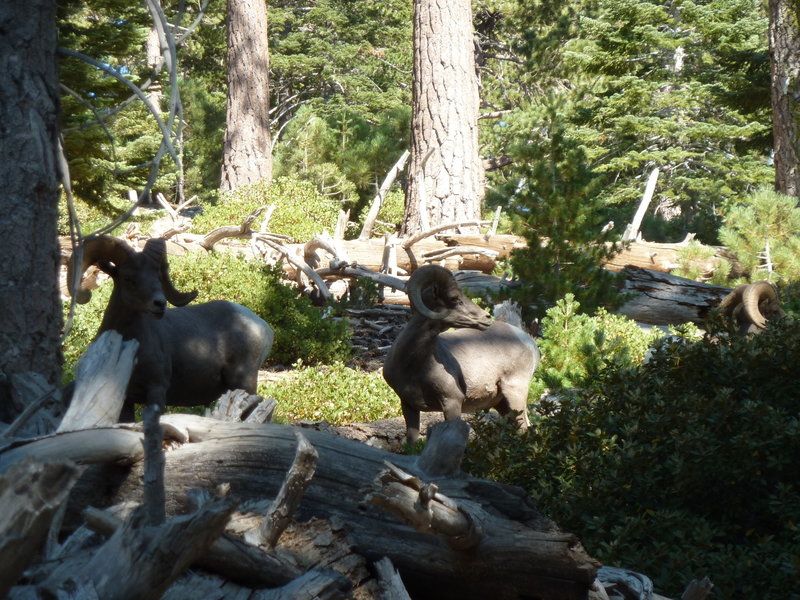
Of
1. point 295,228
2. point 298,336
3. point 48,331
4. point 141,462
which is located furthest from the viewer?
point 295,228

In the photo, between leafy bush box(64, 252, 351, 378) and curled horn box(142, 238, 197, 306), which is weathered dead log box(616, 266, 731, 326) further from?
curled horn box(142, 238, 197, 306)

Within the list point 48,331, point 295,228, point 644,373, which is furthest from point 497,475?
point 295,228

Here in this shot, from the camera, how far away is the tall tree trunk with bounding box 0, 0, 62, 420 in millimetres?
3990

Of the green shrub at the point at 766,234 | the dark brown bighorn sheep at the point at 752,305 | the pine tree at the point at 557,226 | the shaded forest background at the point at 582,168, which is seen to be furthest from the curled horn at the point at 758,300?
the green shrub at the point at 766,234

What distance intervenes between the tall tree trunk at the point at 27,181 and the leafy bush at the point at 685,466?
2.38 m

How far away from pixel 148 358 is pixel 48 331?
830 millimetres

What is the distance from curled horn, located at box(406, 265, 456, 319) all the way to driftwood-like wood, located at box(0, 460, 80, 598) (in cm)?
430

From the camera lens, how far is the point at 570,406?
5082 millimetres

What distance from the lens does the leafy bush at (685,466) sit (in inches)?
153

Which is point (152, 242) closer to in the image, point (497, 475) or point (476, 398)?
point (497, 475)

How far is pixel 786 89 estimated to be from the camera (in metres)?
14.2

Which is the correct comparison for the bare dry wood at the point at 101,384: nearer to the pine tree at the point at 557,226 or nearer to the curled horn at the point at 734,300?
the curled horn at the point at 734,300

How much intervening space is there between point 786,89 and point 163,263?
1253cm

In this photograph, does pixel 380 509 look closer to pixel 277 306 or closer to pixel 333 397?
pixel 333 397
